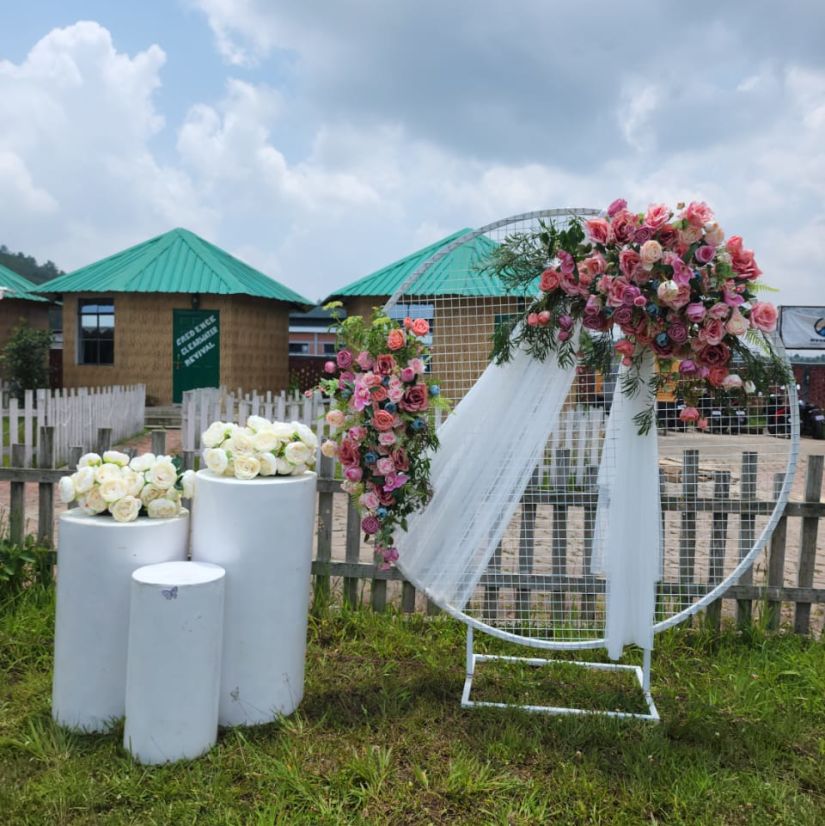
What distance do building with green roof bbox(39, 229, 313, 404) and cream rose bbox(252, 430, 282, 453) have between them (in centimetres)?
1494

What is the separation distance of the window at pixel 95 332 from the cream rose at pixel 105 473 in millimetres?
16296

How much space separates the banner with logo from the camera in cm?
2120

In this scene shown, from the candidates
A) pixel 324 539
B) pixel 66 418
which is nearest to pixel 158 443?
pixel 324 539

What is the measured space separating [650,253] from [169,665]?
2.53 m

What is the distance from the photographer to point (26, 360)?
1797cm

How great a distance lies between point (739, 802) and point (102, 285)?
17.9m

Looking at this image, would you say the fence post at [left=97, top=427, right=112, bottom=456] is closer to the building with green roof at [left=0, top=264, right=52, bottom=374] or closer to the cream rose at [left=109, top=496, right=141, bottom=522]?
the cream rose at [left=109, top=496, right=141, bottom=522]

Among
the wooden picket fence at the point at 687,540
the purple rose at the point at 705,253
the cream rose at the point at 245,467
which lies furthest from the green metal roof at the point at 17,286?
the purple rose at the point at 705,253

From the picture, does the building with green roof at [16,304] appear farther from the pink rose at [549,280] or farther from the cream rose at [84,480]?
the pink rose at [549,280]

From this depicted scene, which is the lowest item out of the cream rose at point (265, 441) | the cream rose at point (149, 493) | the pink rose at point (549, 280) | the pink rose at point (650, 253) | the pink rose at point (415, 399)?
the cream rose at point (149, 493)

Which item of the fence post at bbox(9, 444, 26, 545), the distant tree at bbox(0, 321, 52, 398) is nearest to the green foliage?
the fence post at bbox(9, 444, 26, 545)

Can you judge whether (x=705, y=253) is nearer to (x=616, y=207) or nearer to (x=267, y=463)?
(x=616, y=207)

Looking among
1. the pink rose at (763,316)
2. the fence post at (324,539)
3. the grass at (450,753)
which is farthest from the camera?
the fence post at (324,539)

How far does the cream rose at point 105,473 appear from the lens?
3307 mm
